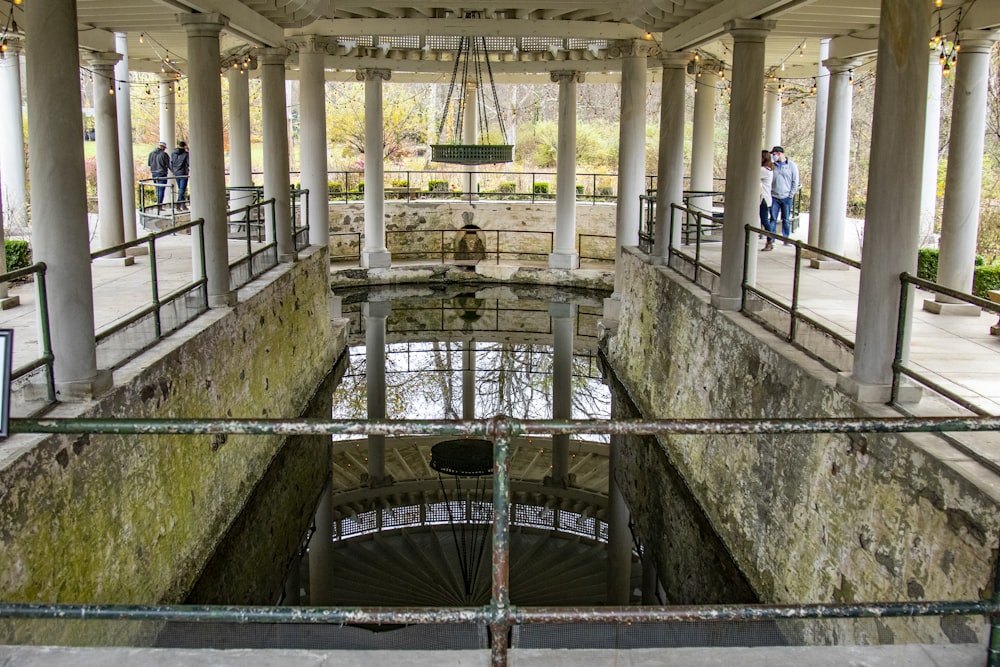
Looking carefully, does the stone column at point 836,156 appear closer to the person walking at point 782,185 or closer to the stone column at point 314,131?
the person walking at point 782,185

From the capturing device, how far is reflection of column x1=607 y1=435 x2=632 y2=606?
707cm

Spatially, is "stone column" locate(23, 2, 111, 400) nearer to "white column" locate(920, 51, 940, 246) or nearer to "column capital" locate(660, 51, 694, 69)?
"column capital" locate(660, 51, 694, 69)

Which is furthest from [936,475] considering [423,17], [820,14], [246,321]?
[423,17]

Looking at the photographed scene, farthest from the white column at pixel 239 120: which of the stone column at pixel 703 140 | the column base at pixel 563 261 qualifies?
the stone column at pixel 703 140

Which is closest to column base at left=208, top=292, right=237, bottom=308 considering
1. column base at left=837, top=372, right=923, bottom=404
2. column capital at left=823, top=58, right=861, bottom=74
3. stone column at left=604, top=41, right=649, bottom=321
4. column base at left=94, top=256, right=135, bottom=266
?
column base at left=94, top=256, right=135, bottom=266

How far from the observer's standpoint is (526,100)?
38344 millimetres

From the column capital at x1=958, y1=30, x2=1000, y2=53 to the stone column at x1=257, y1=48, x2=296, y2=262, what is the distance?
698 centimetres

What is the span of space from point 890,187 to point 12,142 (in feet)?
35.0

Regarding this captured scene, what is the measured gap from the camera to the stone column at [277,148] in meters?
11.6

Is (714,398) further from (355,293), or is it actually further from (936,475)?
(355,293)

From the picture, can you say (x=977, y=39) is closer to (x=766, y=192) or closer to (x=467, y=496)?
(x=766, y=192)

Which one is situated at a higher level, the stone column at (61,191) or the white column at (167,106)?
the white column at (167,106)

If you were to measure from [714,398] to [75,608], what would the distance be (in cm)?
660

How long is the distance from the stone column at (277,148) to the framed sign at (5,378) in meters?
8.77
